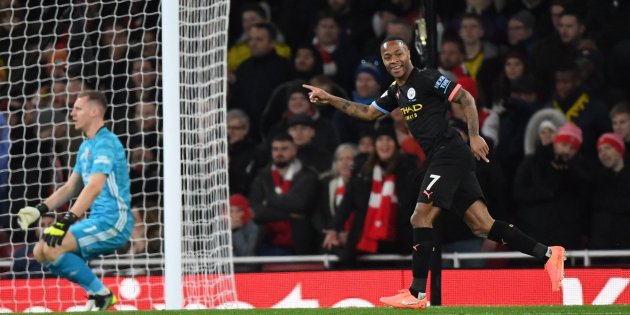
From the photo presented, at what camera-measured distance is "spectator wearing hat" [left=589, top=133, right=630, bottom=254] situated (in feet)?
34.2

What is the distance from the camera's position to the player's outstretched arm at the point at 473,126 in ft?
26.0

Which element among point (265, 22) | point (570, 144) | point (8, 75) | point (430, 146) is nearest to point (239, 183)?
point (265, 22)

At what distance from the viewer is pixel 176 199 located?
32.3 ft

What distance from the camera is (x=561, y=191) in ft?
34.9

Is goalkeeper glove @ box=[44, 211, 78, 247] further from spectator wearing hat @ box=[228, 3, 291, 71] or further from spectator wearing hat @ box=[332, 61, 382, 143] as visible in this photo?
spectator wearing hat @ box=[228, 3, 291, 71]

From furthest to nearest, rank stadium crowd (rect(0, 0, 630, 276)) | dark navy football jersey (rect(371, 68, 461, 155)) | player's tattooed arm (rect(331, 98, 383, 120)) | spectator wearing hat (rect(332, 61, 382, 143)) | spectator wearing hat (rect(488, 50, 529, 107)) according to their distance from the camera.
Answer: spectator wearing hat (rect(332, 61, 382, 143)) < spectator wearing hat (rect(488, 50, 529, 107)) < stadium crowd (rect(0, 0, 630, 276)) < player's tattooed arm (rect(331, 98, 383, 120)) < dark navy football jersey (rect(371, 68, 461, 155))

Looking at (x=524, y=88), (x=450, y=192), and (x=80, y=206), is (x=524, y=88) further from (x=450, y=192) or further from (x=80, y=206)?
(x=80, y=206)

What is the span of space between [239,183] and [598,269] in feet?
13.0

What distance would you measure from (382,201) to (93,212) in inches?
103

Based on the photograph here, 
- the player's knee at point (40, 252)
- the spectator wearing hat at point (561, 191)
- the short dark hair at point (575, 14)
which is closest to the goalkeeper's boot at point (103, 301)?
the player's knee at point (40, 252)

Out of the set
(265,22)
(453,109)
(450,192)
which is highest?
(265,22)

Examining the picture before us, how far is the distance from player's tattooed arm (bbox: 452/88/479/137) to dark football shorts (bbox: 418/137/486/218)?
12.0 inches

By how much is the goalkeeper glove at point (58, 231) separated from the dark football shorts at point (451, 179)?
2753mm

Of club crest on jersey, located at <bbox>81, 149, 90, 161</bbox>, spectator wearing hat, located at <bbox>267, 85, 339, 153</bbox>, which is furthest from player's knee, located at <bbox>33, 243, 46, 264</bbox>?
spectator wearing hat, located at <bbox>267, 85, 339, 153</bbox>
